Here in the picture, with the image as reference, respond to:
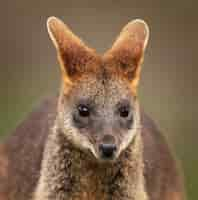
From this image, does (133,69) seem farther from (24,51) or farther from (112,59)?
(24,51)

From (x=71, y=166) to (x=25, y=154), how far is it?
108 cm

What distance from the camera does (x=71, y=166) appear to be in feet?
38.4

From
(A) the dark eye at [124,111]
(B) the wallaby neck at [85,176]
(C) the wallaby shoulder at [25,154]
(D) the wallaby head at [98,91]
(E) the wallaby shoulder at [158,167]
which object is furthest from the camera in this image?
(E) the wallaby shoulder at [158,167]

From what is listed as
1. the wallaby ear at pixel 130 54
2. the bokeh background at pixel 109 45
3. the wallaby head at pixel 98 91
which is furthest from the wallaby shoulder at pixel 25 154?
the bokeh background at pixel 109 45

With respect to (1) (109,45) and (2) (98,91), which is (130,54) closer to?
(2) (98,91)

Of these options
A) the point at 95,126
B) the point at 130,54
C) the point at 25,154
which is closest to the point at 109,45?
the point at 25,154

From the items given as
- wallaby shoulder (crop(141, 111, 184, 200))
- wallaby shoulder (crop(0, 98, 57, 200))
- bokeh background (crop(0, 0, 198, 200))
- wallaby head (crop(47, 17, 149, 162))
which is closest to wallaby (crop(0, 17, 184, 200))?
wallaby head (crop(47, 17, 149, 162))

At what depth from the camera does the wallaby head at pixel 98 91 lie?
37.3 ft

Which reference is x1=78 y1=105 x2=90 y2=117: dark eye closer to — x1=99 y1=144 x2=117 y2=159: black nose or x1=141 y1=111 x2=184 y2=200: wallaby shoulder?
x1=99 y1=144 x2=117 y2=159: black nose

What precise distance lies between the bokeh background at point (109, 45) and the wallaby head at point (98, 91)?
662cm

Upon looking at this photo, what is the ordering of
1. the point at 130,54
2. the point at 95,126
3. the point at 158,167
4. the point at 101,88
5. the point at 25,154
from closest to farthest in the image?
1. the point at 95,126
2. the point at 101,88
3. the point at 130,54
4. the point at 25,154
5. the point at 158,167

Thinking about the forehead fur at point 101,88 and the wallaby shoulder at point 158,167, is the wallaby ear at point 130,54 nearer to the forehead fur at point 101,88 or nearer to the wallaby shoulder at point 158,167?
the forehead fur at point 101,88

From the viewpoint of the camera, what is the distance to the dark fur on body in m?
11.7

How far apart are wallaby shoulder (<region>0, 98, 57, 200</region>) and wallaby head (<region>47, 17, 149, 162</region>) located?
85 cm
